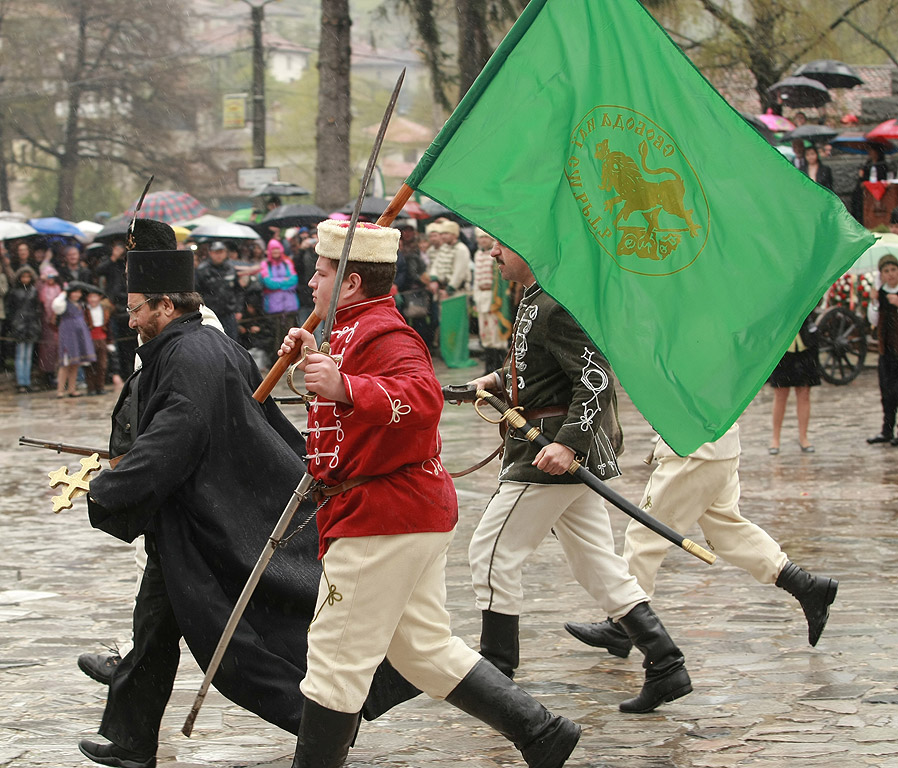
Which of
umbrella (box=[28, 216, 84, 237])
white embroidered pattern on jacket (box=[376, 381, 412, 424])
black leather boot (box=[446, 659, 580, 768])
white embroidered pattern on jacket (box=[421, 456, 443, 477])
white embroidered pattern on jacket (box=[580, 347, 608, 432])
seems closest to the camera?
white embroidered pattern on jacket (box=[376, 381, 412, 424])

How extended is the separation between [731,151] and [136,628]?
2.53 metres

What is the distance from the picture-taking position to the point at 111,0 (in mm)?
39406

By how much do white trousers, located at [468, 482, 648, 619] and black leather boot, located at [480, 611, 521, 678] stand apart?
0.04 m

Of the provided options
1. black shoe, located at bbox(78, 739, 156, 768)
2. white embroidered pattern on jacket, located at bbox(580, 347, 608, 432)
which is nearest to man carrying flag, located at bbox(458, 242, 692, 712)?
white embroidered pattern on jacket, located at bbox(580, 347, 608, 432)

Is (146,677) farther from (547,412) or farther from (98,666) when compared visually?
(547,412)

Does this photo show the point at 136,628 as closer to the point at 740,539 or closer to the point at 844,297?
the point at 740,539

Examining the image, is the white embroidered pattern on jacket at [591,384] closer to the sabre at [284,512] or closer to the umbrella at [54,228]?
the sabre at [284,512]

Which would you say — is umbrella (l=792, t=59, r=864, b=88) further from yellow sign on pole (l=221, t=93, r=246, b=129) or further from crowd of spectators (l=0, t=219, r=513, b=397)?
yellow sign on pole (l=221, t=93, r=246, b=129)

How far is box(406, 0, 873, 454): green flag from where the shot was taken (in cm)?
436

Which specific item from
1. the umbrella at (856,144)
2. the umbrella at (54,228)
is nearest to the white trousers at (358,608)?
the umbrella at (54,228)

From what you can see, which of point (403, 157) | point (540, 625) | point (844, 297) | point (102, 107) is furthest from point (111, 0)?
point (403, 157)

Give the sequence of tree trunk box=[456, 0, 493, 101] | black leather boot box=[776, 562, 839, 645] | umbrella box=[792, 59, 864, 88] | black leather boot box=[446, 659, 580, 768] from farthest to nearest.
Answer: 1. umbrella box=[792, 59, 864, 88]
2. tree trunk box=[456, 0, 493, 101]
3. black leather boot box=[776, 562, 839, 645]
4. black leather boot box=[446, 659, 580, 768]

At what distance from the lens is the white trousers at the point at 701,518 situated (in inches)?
224

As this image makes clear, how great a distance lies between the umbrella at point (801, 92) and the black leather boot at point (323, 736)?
2108 centimetres
